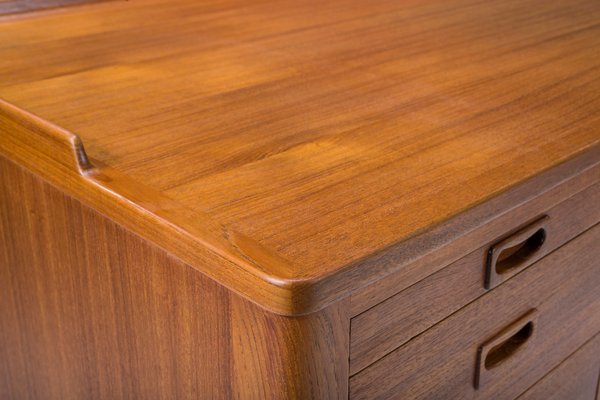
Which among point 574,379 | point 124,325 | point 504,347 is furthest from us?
point 574,379

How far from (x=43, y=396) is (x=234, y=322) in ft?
1.36

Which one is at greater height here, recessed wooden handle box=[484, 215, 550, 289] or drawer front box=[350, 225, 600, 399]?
recessed wooden handle box=[484, 215, 550, 289]

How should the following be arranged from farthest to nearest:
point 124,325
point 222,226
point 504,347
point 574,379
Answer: point 574,379, point 504,347, point 124,325, point 222,226

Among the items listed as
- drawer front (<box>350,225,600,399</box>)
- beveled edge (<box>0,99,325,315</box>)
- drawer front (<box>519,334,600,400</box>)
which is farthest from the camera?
drawer front (<box>519,334,600,400</box>)

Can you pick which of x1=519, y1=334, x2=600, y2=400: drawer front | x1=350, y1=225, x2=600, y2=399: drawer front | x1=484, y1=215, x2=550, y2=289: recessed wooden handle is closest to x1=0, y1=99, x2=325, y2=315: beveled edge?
x1=350, y1=225, x2=600, y2=399: drawer front

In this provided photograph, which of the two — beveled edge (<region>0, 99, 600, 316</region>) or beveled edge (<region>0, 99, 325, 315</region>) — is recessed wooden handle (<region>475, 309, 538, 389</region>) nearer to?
beveled edge (<region>0, 99, 600, 316</region>)

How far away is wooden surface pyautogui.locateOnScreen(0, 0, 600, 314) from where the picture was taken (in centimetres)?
58

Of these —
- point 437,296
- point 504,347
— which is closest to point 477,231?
point 437,296

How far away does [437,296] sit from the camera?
2.14 ft

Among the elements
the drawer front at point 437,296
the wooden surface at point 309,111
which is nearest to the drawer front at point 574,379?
the drawer front at point 437,296

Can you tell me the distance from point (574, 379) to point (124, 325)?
52 cm

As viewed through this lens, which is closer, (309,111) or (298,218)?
(298,218)

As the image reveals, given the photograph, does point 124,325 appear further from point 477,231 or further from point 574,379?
point 574,379

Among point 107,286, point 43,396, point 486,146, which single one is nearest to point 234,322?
point 107,286
